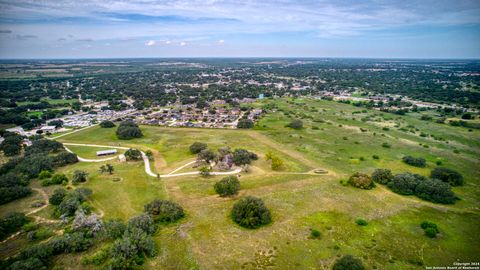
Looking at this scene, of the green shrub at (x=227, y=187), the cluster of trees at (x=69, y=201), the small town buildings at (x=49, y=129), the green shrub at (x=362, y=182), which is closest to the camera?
the cluster of trees at (x=69, y=201)

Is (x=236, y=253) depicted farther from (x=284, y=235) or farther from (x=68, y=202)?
(x=68, y=202)

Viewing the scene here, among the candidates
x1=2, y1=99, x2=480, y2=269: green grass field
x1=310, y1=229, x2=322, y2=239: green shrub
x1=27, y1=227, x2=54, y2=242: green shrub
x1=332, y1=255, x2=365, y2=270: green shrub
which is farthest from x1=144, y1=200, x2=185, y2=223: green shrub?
x1=332, y1=255, x2=365, y2=270: green shrub

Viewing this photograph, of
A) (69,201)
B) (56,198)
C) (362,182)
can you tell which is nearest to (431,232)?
(362,182)

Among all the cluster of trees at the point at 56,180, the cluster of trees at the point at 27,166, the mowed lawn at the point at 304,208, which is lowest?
the mowed lawn at the point at 304,208

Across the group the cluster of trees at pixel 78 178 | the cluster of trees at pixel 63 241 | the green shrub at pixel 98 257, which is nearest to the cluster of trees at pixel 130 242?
the green shrub at pixel 98 257

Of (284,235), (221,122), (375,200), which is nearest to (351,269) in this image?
(284,235)

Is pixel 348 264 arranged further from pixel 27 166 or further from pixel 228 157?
pixel 27 166

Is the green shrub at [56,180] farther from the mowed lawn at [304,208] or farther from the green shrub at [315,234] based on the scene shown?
the green shrub at [315,234]
